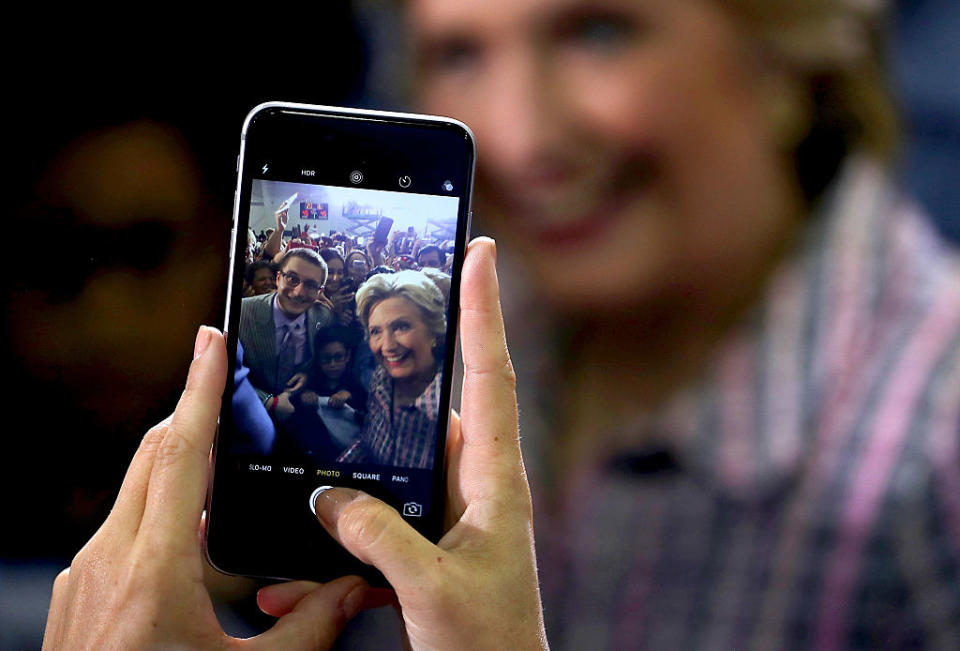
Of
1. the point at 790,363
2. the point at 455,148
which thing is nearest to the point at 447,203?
the point at 455,148

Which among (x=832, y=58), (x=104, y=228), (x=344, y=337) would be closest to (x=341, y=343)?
(x=344, y=337)

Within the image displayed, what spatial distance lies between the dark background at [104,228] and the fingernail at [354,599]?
22 cm

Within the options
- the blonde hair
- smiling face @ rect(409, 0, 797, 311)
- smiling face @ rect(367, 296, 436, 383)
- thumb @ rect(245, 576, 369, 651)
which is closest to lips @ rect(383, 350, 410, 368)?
smiling face @ rect(367, 296, 436, 383)

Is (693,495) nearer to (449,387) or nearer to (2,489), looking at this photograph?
(449,387)

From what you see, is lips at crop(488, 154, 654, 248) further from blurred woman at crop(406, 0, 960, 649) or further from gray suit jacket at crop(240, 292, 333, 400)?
gray suit jacket at crop(240, 292, 333, 400)

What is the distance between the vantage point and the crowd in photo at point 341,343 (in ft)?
1.41

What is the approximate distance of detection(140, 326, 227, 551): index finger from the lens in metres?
0.36

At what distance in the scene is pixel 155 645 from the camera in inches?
13.8

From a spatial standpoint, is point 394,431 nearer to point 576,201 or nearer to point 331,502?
point 331,502

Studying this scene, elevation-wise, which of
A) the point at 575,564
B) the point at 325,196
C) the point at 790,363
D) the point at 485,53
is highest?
the point at 485,53

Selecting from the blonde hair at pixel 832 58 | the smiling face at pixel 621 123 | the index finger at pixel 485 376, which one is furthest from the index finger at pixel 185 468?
the blonde hair at pixel 832 58

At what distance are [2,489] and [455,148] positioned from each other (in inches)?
17.7

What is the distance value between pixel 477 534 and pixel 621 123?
0.56m

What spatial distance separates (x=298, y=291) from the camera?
1.41ft
